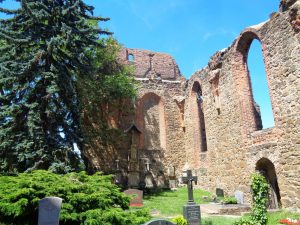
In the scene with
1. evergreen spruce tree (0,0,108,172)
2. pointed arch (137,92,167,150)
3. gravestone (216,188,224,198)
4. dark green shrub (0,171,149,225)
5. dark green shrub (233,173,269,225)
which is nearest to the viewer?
dark green shrub (0,171,149,225)

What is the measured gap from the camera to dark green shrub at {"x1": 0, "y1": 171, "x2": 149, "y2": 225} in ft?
18.1

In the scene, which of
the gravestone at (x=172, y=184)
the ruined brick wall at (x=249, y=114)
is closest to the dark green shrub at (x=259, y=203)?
the ruined brick wall at (x=249, y=114)

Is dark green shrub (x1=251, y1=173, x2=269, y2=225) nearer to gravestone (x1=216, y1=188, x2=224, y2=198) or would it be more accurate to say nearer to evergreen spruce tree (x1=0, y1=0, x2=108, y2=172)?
gravestone (x1=216, y1=188, x2=224, y2=198)

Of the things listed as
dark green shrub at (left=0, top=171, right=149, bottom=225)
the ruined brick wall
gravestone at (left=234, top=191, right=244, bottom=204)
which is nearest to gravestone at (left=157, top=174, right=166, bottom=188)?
the ruined brick wall

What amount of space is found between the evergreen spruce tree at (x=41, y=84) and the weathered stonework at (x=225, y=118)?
6.37 meters

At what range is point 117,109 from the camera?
18531 mm

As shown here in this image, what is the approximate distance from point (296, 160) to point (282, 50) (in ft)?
13.8

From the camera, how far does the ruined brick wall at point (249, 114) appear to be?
33.0 feet

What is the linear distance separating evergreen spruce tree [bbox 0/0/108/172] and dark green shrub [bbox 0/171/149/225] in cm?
394

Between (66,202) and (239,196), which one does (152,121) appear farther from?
(66,202)

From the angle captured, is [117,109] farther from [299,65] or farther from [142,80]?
[299,65]

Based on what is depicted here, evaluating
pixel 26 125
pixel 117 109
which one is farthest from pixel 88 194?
pixel 117 109

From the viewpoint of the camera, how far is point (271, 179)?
38.1ft

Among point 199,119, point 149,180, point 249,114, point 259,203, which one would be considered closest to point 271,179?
point 249,114
